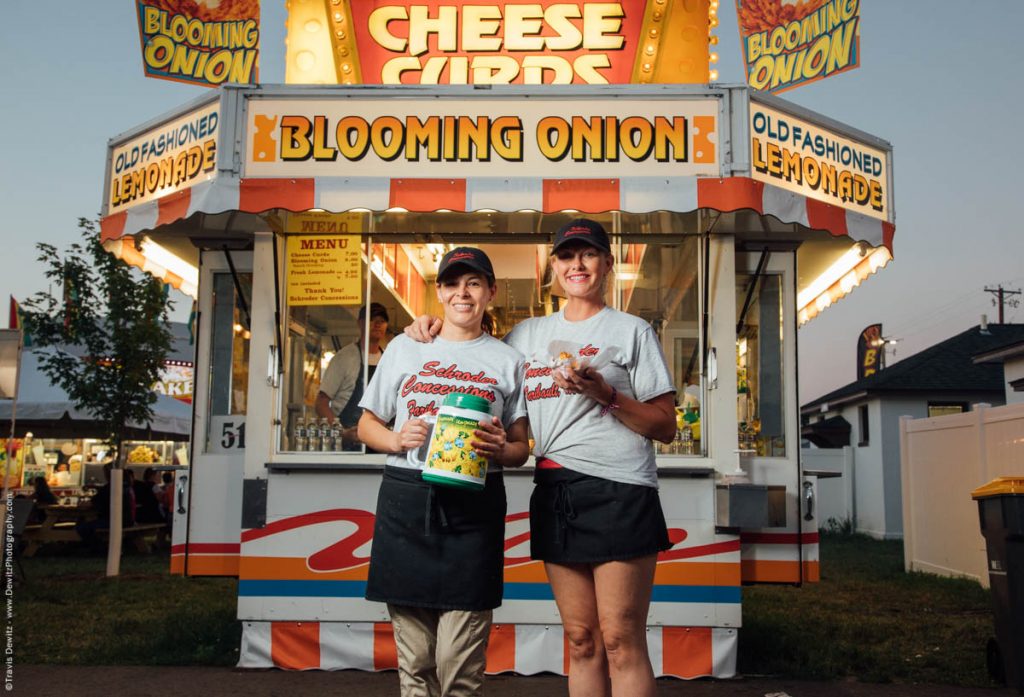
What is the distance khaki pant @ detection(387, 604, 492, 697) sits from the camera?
3.13 metres

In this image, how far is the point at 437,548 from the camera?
10.3 ft

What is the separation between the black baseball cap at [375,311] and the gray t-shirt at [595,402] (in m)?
3.24

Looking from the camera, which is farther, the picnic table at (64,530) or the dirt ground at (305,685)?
the picnic table at (64,530)

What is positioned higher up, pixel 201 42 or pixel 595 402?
pixel 201 42

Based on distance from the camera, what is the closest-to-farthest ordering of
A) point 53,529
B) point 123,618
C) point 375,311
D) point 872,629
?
point 375,311 < point 872,629 < point 123,618 < point 53,529

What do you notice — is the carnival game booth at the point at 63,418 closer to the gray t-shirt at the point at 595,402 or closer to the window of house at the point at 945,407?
the gray t-shirt at the point at 595,402

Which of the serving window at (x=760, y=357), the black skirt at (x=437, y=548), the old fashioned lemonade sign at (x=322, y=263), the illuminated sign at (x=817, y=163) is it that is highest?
the illuminated sign at (x=817, y=163)

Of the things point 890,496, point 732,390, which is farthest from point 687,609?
point 890,496

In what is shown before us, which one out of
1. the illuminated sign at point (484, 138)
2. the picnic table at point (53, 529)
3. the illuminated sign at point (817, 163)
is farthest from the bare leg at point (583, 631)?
the picnic table at point (53, 529)

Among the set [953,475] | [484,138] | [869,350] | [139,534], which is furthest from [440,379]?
[869,350]

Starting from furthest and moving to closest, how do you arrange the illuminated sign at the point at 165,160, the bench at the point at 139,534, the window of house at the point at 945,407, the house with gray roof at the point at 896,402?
the window of house at the point at 945,407 → the house with gray roof at the point at 896,402 → the bench at the point at 139,534 → the illuminated sign at the point at 165,160

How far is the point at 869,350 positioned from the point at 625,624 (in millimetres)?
35656

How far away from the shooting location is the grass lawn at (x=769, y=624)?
6152 millimetres

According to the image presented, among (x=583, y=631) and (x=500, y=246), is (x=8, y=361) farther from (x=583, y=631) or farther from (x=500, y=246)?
(x=583, y=631)
